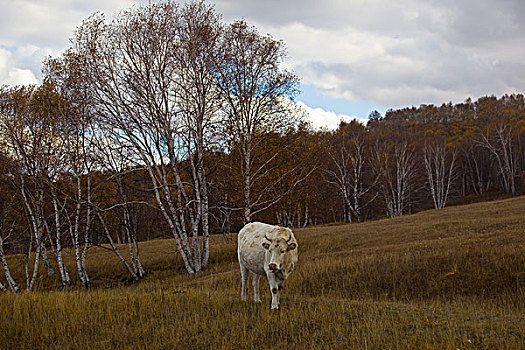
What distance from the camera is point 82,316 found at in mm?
9062

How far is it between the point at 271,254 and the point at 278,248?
10.6 inches

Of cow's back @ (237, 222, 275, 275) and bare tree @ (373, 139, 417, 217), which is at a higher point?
bare tree @ (373, 139, 417, 217)

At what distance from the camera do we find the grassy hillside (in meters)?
7.29

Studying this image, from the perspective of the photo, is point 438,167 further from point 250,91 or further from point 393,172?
point 250,91

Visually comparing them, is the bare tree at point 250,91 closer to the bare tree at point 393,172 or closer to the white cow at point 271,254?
the white cow at point 271,254

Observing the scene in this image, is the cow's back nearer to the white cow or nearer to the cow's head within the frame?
the white cow

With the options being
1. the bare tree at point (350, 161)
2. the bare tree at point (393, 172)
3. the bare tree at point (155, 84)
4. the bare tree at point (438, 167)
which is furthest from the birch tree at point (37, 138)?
the bare tree at point (438, 167)

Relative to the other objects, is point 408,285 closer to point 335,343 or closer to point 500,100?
point 335,343

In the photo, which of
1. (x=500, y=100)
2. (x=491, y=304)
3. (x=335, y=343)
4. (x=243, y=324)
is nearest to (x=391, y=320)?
(x=335, y=343)

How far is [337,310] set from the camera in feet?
29.8

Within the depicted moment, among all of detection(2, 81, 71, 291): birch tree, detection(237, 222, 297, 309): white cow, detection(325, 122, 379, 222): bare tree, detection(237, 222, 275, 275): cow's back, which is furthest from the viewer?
detection(325, 122, 379, 222): bare tree

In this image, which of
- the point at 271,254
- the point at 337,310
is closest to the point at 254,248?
the point at 271,254

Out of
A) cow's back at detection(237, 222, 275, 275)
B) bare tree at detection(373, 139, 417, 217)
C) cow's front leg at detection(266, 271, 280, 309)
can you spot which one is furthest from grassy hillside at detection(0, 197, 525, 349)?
bare tree at detection(373, 139, 417, 217)

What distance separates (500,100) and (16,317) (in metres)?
144
